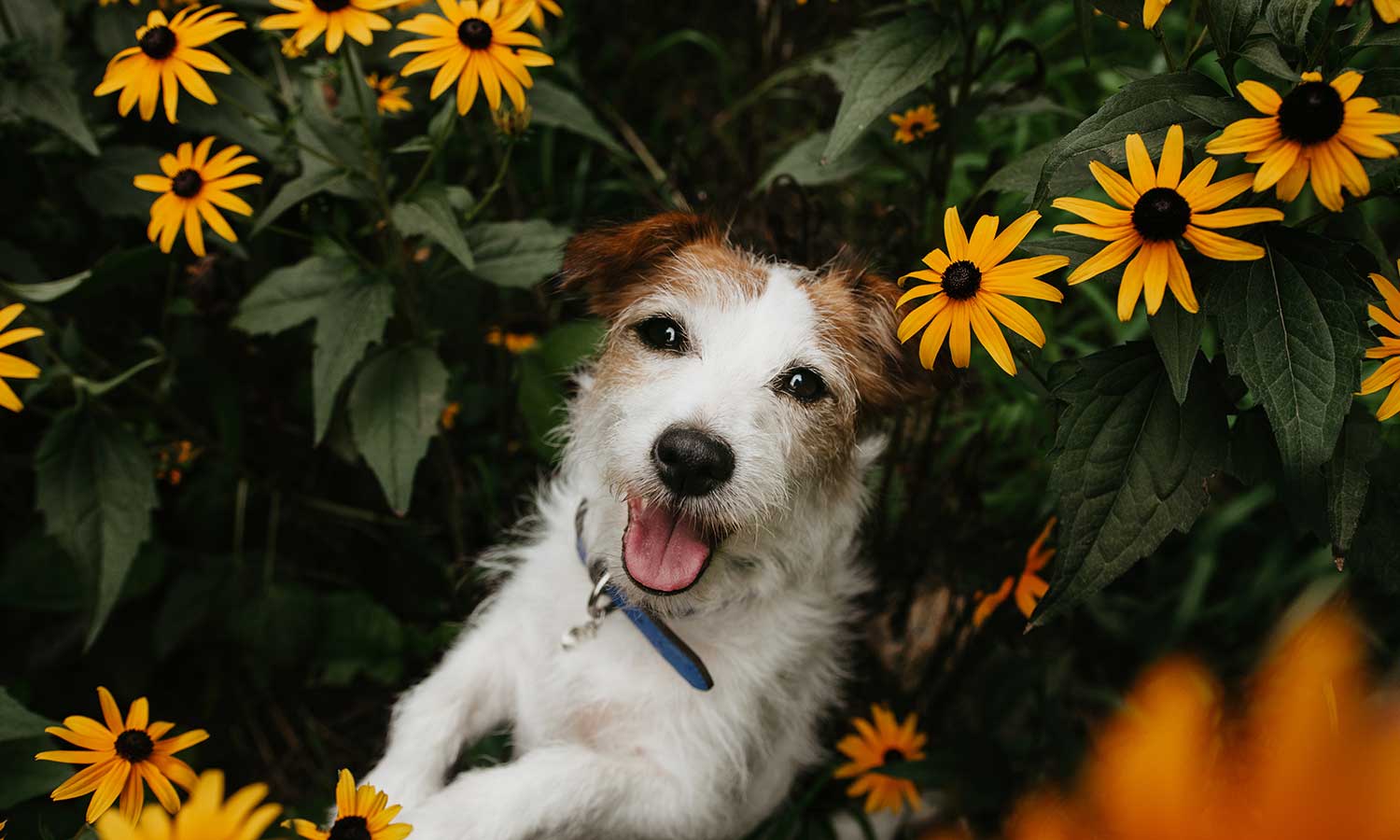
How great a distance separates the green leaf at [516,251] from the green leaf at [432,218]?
0.26m

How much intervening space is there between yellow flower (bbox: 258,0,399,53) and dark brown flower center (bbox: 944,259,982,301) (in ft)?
4.23

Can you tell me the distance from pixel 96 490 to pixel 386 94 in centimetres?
133

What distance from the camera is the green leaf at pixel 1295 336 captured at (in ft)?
4.80

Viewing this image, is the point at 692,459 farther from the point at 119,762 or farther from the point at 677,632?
the point at 119,762

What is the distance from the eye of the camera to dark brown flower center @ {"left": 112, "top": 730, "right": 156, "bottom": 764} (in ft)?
5.29

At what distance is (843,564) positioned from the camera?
272 cm

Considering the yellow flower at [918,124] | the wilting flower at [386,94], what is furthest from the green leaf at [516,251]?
the yellow flower at [918,124]

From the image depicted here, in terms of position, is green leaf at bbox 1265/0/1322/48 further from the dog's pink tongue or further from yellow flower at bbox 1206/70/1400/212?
the dog's pink tongue

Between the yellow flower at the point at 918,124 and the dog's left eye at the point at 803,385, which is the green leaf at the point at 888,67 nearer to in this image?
the yellow flower at the point at 918,124

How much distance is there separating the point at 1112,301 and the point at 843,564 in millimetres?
1954

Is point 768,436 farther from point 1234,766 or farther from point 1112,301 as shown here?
point 1112,301

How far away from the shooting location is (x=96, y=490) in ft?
7.97

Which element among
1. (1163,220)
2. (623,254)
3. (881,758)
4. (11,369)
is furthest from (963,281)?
(11,369)

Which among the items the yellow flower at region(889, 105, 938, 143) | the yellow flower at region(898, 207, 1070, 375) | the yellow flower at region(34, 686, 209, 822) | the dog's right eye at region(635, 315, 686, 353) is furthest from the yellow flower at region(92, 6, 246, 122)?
the yellow flower at region(889, 105, 938, 143)
